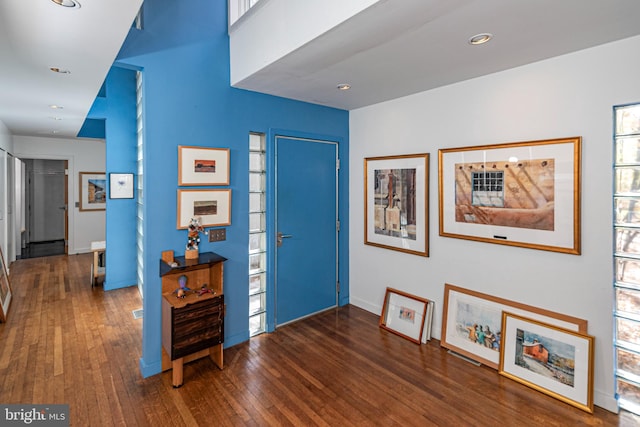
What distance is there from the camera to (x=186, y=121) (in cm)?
292

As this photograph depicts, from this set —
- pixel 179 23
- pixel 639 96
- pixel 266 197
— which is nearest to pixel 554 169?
pixel 639 96

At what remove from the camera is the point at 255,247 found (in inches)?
137

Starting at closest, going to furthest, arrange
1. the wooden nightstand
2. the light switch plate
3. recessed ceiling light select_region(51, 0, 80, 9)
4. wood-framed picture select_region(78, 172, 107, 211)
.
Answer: recessed ceiling light select_region(51, 0, 80, 9)
the wooden nightstand
the light switch plate
wood-framed picture select_region(78, 172, 107, 211)

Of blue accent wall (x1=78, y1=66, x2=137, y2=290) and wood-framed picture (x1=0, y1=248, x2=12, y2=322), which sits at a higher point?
blue accent wall (x1=78, y1=66, x2=137, y2=290)

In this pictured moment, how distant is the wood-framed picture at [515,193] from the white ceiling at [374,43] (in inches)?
26.8

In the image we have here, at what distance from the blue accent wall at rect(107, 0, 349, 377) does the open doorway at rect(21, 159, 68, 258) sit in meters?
→ 7.05

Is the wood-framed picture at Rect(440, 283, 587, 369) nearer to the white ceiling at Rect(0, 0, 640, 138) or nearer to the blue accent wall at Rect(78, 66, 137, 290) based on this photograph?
the white ceiling at Rect(0, 0, 640, 138)

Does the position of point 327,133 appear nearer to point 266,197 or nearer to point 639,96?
point 266,197

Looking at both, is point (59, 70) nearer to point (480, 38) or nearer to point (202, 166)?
point (202, 166)

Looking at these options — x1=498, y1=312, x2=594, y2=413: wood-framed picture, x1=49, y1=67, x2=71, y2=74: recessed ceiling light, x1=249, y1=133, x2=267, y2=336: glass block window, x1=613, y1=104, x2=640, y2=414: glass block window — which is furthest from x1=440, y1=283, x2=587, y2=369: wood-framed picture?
x1=49, y1=67, x2=71, y2=74: recessed ceiling light

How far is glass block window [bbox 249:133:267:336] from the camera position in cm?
344

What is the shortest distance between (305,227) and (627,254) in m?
2.72

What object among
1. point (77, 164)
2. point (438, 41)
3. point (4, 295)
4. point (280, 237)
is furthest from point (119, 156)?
point (438, 41)

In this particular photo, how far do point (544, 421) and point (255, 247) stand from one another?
8.83 feet
